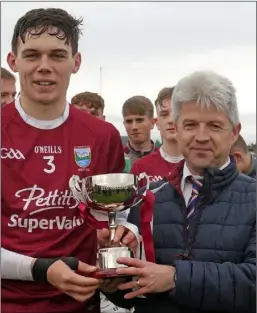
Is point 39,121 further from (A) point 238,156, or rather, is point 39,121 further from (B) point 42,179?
(A) point 238,156

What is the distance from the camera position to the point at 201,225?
6.40ft

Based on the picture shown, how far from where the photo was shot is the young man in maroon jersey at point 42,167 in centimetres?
219

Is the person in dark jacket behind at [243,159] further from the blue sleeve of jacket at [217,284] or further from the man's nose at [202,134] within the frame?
the blue sleeve of jacket at [217,284]

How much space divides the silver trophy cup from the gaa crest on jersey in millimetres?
166

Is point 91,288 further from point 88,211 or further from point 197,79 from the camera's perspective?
point 197,79

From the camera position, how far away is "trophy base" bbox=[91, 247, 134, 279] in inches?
76.0

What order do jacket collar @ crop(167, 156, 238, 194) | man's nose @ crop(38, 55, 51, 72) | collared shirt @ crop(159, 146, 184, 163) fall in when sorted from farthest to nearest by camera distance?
1. collared shirt @ crop(159, 146, 184, 163)
2. man's nose @ crop(38, 55, 51, 72)
3. jacket collar @ crop(167, 156, 238, 194)

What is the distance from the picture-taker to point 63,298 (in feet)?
7.41

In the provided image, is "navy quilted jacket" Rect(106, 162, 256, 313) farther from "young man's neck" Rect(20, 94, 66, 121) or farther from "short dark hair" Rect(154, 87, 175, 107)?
"short dark hair" Rect(154, 87, 175, 107)

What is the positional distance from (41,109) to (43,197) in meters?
0.37

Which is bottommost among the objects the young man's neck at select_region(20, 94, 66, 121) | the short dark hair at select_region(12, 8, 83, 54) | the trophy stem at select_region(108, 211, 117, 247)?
the trophy stem at select_region(108, 211, 117, 247)

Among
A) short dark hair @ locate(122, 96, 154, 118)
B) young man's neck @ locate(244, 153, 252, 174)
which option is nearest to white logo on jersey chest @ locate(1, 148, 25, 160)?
young man's neck @ locate(244, 153, 252, 174)

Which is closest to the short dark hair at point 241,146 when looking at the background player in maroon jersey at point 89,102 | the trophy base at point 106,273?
the background player in maroon jersey at point 89,102

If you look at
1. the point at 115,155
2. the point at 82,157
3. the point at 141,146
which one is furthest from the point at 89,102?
the point at 82,157
